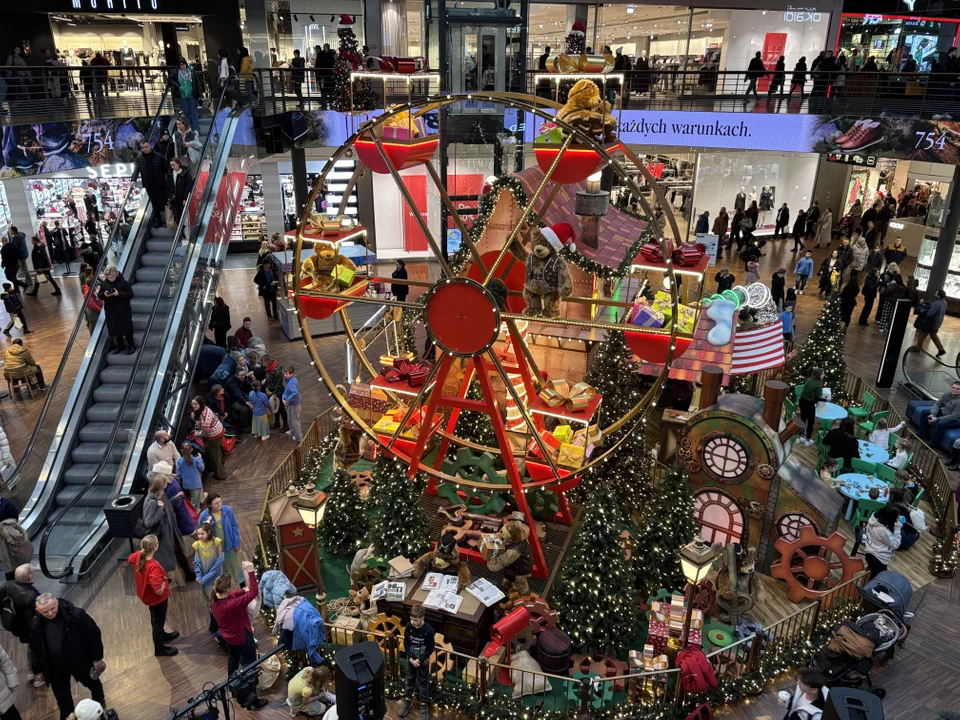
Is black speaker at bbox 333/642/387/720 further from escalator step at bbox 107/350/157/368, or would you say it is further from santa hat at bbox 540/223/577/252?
escalator step at bbox 107/350/157/368

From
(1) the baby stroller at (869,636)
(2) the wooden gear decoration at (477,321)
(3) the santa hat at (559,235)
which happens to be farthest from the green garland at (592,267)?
(1) the baby stroller at (869,636)

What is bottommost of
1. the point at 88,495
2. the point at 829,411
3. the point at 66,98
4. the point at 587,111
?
the point at 88,495

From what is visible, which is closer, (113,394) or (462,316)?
(462,316)

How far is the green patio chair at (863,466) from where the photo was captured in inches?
377

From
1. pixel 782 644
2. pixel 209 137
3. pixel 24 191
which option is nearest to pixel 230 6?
pixel 24 191

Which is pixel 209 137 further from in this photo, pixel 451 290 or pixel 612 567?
pixel 612 567

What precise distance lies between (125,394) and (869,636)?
27.8ft

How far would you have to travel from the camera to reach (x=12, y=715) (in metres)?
6.30

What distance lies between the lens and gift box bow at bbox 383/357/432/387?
8477 mm

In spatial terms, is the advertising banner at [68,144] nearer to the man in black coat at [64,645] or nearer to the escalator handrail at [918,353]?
the man in black coat at [64,645]

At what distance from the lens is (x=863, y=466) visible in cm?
962

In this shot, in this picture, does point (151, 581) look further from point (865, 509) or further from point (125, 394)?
point (865, 509)

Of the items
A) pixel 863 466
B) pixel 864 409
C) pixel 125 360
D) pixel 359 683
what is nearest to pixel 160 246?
pixel 125 360

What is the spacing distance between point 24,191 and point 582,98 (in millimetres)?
17933
